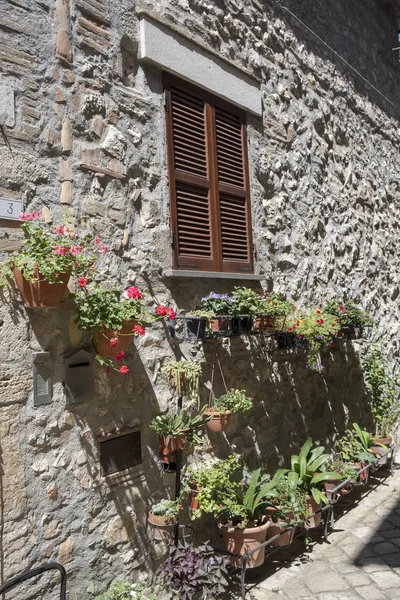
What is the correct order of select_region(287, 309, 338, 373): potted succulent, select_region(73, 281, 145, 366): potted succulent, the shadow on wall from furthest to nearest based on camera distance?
the shadow on wall → select_region(287, 309, 338, 373): potted succulent → select_region(73, 281, 145, 366): potted succulent

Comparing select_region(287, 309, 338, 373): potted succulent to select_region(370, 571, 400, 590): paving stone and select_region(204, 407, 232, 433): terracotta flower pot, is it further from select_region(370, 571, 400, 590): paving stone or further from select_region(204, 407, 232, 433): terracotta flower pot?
select_region(370, 571, 400, 590): paving stone

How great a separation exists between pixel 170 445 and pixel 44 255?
1491 mm

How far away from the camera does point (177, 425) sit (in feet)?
11.9

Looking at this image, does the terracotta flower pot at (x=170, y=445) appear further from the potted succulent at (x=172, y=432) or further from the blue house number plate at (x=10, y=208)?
the blue house number plate at (x=10, y=208)

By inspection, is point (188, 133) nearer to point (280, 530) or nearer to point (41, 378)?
point (41, 378)

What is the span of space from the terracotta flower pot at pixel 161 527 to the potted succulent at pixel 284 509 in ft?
3.00

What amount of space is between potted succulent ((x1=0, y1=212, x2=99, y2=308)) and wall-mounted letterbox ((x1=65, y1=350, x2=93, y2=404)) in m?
0.38

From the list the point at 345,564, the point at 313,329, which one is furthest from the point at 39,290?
the point at 345,564

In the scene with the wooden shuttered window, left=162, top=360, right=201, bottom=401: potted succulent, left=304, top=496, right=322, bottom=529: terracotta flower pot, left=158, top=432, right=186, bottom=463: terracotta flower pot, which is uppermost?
the wooden shuttered window

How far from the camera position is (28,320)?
9.88 ft

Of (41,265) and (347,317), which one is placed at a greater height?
(41,265)

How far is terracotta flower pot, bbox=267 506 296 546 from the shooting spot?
13.3ft


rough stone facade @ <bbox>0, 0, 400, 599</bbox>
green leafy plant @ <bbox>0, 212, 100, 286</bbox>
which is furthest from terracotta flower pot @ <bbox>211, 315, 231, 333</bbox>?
green leafy plant @ <bbox>0, 212, 100, 286</bbox>

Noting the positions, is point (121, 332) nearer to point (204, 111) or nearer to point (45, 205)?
point (45, 205)
